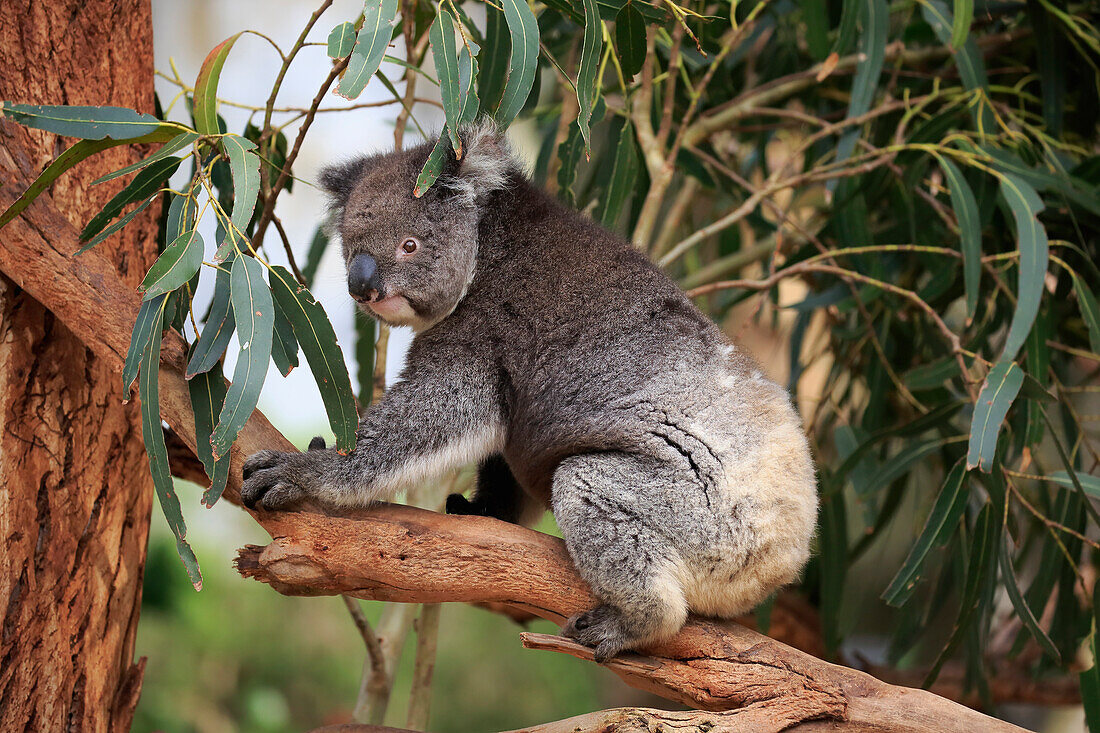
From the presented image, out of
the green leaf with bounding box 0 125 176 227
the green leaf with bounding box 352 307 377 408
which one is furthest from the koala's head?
the green leaf with bounding box 352 307 377 408

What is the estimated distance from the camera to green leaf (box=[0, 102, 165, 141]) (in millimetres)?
1499

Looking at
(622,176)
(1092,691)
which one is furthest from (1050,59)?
(1092,691)

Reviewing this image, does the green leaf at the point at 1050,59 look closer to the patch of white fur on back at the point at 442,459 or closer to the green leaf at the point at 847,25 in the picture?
the green leaf at the point at 847,25

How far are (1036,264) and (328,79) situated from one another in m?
1.82

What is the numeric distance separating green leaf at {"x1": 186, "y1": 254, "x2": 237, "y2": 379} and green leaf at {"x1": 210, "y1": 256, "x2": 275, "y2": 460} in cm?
12

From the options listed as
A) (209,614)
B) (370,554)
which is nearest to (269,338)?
(370,554)

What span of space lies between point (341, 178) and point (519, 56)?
33.4 inches

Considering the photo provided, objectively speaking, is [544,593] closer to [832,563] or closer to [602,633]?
[602,633]

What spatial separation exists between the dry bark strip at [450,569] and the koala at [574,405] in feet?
0.24

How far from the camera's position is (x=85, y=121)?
61.2 inches

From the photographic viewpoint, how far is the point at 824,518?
319 cm

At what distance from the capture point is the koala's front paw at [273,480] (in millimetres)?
1686

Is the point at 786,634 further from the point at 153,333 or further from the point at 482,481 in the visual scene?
the point at 153,333

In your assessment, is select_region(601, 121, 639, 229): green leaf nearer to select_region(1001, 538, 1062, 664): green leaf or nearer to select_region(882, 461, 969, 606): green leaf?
select_region(882, 461, 969, 606): green leaf
